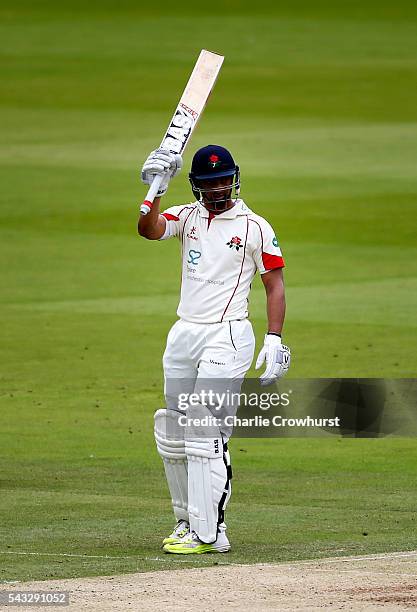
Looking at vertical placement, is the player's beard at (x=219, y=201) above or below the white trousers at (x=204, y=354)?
above

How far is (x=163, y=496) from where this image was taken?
10375 mm

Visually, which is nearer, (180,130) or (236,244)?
(236,244)

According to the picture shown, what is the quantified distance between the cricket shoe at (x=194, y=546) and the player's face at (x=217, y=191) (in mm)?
1776

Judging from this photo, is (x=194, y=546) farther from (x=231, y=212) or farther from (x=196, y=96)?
(x=196, y=96)

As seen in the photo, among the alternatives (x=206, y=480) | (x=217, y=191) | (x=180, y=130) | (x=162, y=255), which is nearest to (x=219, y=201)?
(x=217, y=191)

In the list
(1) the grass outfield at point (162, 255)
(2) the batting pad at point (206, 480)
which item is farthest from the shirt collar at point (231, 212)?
(1) the grass outfield at point (162, 255)

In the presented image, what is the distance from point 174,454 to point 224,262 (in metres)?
1.07

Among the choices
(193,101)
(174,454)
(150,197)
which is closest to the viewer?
(150,197)

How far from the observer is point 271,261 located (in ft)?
28.0

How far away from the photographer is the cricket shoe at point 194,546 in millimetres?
8312

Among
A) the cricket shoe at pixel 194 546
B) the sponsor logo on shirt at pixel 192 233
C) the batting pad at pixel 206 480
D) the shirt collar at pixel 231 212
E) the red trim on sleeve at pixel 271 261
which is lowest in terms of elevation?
the cricket shoe at pixel 194 546

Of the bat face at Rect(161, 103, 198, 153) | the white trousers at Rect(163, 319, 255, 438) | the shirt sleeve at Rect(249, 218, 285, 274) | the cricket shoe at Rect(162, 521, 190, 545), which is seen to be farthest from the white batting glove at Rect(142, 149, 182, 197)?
the cricket shoe at Rect(162, 521, 190, 545)

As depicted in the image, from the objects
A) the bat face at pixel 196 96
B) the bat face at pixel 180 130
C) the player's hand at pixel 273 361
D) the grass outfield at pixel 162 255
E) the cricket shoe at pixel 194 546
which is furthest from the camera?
the grass outfield at pixel 162 255

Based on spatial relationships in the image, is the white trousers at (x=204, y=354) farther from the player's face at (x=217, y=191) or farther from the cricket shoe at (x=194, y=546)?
the player's face at (x=217, y=191)
